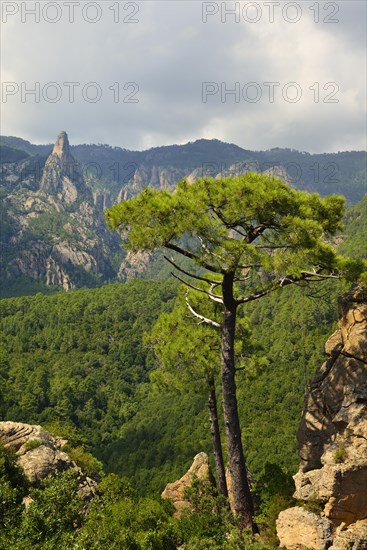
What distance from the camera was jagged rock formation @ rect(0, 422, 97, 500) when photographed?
515 inches

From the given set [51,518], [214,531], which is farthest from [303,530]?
[51,518]

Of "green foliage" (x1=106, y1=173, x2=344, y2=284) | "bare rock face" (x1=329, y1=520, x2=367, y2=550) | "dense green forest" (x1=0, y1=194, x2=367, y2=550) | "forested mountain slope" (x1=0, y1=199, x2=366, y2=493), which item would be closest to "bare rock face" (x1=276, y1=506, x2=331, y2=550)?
"bare rock face" (x1=329, y1=520, x2=367, y2=550)

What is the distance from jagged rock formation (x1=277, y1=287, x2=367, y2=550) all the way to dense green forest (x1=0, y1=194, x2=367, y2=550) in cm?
769

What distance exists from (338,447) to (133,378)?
132122 mm

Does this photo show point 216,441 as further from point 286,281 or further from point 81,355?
point 81,355

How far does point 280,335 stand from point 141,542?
112340mm

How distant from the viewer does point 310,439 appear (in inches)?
456

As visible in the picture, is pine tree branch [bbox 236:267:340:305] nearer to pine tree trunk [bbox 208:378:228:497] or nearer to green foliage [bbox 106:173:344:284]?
green foliage [bbox 106:173:344:284]

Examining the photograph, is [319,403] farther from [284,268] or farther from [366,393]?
[284,268]

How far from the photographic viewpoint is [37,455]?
1376cm

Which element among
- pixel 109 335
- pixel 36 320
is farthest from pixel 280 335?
pixel 36 320


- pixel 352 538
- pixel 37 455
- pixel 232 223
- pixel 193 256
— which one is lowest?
pixel 37 455

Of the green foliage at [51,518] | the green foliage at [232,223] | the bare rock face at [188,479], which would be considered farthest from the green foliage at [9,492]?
the bare rock face at [188,479]

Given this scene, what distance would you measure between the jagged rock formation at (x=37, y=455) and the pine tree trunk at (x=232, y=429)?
17.0ft
